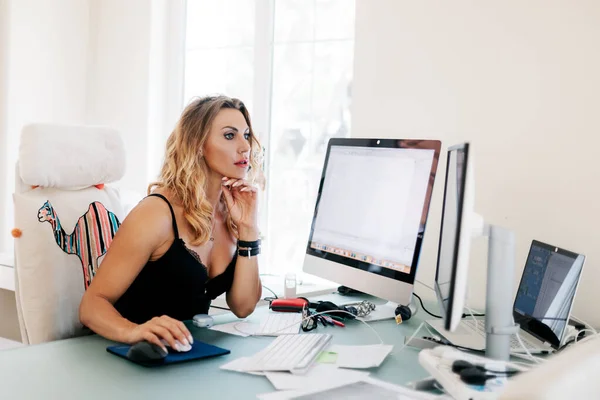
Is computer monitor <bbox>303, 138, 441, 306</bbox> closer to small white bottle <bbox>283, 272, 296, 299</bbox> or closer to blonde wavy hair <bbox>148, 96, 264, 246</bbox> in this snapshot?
small white bottle <bbox>283, 272, 296, 299</bbox>

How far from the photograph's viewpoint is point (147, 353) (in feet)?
4.00

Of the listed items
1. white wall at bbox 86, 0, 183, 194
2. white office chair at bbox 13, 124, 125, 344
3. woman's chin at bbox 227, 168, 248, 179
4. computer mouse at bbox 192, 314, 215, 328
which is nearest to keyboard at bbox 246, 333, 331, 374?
computer mouse at bbox 192, 314, 215, 328

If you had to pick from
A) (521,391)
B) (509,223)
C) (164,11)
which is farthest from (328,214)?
(164,11)

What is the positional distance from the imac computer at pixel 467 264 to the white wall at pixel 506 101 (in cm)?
56

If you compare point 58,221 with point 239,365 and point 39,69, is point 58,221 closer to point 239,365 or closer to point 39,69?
point 239,365

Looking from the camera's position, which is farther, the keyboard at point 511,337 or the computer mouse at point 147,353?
the keyboard at point 511,337

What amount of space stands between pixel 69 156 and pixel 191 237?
0.47 meters

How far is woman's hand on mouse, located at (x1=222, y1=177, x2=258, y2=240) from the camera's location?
1.87 m

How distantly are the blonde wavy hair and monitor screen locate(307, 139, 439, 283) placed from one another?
1.03 ft

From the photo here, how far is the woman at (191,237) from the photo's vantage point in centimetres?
158

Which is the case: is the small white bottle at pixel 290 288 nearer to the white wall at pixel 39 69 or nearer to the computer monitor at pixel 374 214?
the computer monitor at pixel 374 214

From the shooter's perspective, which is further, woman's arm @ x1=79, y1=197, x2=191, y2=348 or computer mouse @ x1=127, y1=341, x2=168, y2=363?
woman's arm @ x1=79, y1=197, x2=191, y2=348

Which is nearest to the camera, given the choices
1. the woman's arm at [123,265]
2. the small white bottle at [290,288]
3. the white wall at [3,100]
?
the woman's arm at [123,265]

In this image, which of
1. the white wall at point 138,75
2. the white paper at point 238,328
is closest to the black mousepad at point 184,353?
the white paper at point 238,328
